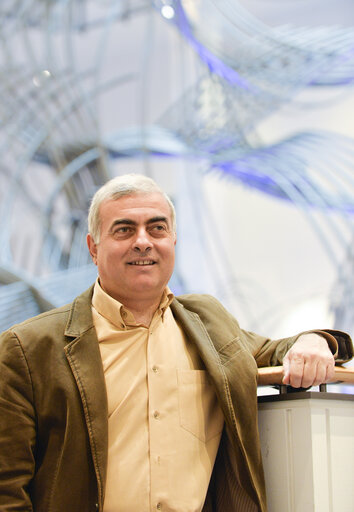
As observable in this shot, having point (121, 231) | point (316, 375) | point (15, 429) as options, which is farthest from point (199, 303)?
point (15, 429)

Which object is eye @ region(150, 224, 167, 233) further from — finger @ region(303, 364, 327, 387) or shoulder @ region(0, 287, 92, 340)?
finger @ region(303, 364, 327, 387)

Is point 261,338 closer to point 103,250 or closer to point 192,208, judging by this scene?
point 103,250

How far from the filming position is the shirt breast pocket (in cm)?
133

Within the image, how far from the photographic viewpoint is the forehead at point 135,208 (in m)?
1.42

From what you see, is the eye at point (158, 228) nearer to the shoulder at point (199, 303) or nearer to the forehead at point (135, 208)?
the forehead at point (135, 208)

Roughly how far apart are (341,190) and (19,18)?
221cm

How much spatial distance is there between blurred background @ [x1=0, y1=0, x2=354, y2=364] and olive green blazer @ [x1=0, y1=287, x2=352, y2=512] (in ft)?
6.18

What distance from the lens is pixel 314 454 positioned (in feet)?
4.06

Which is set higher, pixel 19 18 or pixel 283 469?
pixel 19 18

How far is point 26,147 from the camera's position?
11.1 ft

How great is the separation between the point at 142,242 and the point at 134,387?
35 cm

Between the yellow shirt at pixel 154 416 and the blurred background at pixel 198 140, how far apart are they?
1.89m

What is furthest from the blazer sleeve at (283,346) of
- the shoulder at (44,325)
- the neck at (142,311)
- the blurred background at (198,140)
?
the blurred background at (198,140)

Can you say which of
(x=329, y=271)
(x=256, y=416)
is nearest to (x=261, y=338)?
(x=256, y=416)
